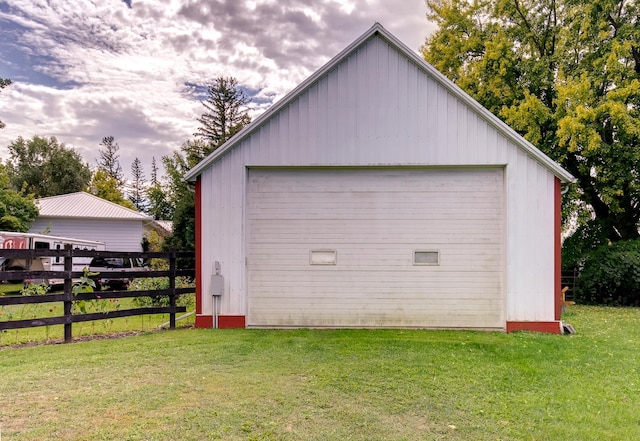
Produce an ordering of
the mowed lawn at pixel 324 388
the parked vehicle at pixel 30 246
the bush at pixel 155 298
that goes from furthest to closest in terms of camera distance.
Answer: the parked vehicle at pixel 30 246 → the bush at pixel 155 298 → the mowed lawn at pixel 324 388

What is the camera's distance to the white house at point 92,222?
70.6ft

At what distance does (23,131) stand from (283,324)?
3862cm

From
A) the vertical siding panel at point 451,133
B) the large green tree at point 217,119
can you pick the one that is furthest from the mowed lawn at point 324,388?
the large green tree at point 217,119

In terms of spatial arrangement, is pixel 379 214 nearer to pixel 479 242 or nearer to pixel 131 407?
pixel 479 242

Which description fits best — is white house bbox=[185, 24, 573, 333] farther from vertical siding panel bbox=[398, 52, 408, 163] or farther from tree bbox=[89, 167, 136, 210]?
tree bbox=[89, 167, 136, 210]

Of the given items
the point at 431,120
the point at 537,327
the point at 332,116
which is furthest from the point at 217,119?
the point at 537,327

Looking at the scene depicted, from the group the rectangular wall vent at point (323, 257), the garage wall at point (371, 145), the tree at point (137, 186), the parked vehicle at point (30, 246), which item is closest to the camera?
the garage wall at point (371, 145)

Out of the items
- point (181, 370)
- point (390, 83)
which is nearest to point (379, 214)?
point (390, 83)

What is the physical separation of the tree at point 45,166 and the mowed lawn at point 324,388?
33809 mm

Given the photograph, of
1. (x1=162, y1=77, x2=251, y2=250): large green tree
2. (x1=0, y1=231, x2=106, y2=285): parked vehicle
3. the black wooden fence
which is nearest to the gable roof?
the black wooden fence

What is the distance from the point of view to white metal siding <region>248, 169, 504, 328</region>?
7168 millimetres

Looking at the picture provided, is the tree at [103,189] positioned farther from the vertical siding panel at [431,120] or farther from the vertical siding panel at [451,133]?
the vertical siding panel at [451,133]

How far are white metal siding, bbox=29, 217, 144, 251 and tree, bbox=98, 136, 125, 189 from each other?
27497 mm

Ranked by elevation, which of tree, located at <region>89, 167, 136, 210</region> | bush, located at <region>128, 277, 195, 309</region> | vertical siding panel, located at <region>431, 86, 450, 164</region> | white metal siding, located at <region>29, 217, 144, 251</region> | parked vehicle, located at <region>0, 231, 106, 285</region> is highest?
tree, located at <region>89, 167, 136, 210</region>
